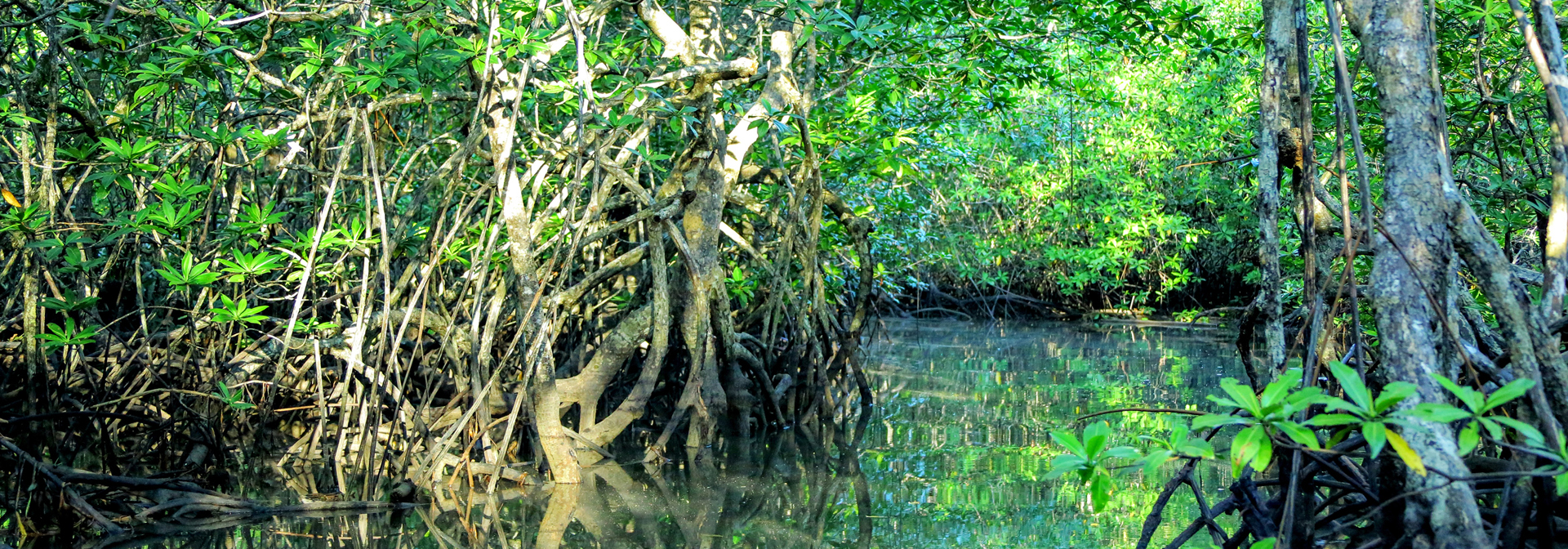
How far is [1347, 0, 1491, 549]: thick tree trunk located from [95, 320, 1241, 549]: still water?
1.11 m

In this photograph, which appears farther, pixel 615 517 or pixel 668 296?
pixel 668 296

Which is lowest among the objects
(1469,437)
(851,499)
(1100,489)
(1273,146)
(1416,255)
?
(851,499)

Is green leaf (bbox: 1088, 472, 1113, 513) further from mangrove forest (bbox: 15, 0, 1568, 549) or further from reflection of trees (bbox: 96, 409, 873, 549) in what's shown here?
reflection of trees (bbox: 96, 409, 873, 549)

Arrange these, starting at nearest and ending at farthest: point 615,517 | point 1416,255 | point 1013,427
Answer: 1. point 1416,255
2. point 615,517
3. point 1013,427

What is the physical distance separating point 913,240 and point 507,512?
7524 mm

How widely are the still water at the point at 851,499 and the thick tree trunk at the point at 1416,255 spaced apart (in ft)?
3.65

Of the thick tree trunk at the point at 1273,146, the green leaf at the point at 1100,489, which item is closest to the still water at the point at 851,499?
the thick tree trunk at the point at 1273,146

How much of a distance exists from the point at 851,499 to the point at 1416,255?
8.82 feet

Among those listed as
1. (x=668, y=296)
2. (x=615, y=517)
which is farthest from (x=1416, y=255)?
(x=668, y=296)

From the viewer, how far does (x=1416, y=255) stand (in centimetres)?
207

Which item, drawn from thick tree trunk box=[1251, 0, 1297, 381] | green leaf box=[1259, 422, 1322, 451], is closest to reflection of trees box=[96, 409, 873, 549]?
thick tree trunk box=[1251, 0, 1297, 381]

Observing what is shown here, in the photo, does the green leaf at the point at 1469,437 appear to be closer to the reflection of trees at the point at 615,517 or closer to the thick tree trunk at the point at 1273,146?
the thick tree trunk at the point at 1273,146

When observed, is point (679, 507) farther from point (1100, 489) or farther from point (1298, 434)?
point (1298, 434)

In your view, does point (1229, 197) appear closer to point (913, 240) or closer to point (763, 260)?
point (913, 240)
